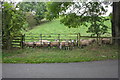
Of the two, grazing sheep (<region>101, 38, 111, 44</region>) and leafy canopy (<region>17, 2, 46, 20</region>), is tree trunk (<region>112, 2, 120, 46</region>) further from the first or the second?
leafy canopy (<region>17, 2, 46, 20</region>)

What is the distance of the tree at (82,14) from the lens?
43.7ft

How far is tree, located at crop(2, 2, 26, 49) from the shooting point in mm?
11664

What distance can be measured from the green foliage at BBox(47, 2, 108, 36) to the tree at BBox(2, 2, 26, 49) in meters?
2.36

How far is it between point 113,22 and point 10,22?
7.13 metres

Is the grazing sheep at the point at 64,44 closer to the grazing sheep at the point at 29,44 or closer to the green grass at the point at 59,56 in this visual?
the green grass at the point at 59,56

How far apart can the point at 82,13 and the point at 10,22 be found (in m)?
5.12

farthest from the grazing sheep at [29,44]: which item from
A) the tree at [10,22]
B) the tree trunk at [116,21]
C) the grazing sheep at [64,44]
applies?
the tree trunk at [116,21]

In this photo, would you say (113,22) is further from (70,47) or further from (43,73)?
(43,73)

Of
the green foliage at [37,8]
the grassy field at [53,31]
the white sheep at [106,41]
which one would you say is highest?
the green foliage at [37,8]

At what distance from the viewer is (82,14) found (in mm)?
13562

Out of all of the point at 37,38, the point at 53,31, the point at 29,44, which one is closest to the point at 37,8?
the point at 53,31

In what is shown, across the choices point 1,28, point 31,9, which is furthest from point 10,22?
point 31,9

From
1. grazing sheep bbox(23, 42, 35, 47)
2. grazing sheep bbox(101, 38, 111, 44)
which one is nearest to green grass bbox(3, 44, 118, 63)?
grazing sheep bbox(101, 38, 111, 44)

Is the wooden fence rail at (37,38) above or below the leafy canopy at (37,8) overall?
below
